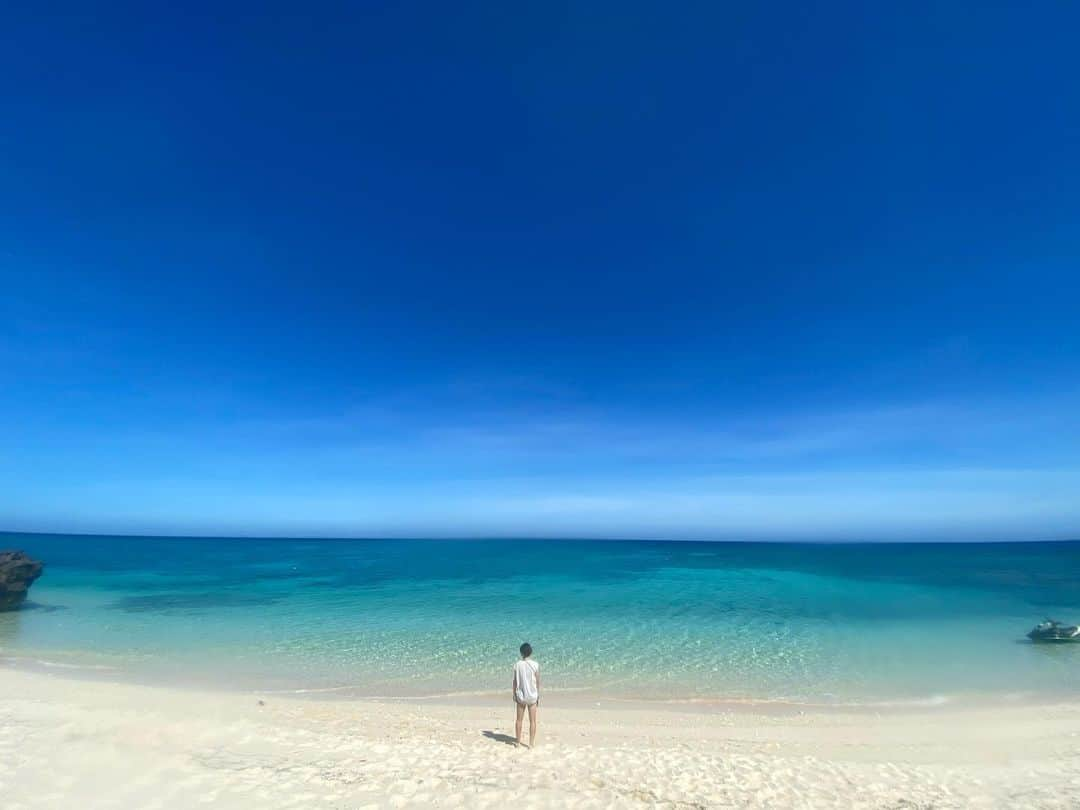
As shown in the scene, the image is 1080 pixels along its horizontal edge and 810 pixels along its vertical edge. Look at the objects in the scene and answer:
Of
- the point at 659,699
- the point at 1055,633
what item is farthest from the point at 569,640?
the point at 1055,633

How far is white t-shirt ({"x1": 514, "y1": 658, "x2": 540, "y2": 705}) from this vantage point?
983cm

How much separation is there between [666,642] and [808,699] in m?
6.36

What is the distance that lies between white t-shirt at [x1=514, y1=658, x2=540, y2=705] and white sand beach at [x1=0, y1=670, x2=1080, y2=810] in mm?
884

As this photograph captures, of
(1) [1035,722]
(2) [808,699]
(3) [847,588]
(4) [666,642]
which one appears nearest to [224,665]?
(4) [666,642]

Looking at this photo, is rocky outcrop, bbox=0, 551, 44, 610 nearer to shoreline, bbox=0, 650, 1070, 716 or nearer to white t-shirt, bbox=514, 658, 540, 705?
shoreline, bbox=0, 650, 1070, 716

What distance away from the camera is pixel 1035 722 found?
12.1m

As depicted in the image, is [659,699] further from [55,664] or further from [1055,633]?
[55,664]

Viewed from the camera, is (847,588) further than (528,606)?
Yes

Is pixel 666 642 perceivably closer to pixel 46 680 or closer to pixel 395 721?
pixel 395 721

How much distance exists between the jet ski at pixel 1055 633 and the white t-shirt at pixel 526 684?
21853 mm

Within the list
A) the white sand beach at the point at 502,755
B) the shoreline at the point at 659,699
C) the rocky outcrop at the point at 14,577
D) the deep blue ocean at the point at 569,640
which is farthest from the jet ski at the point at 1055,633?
the rocky outcrop at the point at 14,577

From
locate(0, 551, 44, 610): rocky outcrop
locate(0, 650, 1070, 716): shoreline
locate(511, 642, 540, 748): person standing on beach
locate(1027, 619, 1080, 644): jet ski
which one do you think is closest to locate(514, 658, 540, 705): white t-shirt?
locate(511, 642, 540, 748): person standing on beach

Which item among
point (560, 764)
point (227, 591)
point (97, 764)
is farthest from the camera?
point (227, 591)

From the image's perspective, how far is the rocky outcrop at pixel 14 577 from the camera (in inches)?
1009
